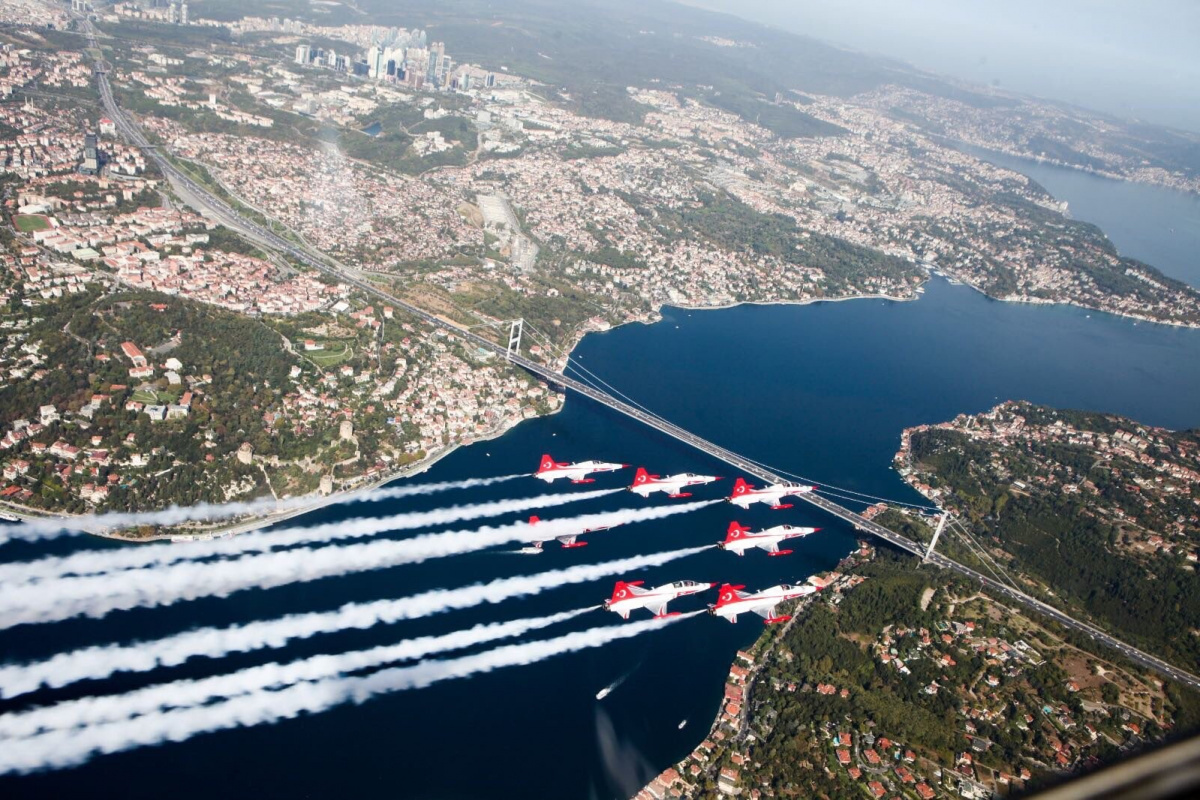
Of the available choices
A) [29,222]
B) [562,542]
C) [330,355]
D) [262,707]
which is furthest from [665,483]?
[29,222]

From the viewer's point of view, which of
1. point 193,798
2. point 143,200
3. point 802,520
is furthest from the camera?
point 143,200

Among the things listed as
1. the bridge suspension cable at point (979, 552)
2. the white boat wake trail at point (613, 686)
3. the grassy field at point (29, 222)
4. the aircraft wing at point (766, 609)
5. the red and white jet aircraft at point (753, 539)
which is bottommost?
the white boat wake trail at point (613, 686)

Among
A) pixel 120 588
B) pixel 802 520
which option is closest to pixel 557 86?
pixel 802 520

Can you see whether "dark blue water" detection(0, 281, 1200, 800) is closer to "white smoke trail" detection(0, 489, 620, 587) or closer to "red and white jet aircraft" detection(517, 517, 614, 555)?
"red and white jet aircraft" detection(517, 517, 614, 555)

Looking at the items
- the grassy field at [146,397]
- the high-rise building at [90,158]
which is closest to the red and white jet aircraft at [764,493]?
the grassy field at [146,397]

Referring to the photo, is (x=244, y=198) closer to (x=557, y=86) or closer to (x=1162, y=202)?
(x=557, y=86)

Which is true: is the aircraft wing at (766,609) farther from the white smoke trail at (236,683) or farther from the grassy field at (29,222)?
the grassy field at (29,222)

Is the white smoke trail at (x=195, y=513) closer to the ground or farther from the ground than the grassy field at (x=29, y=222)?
closer to the ground
